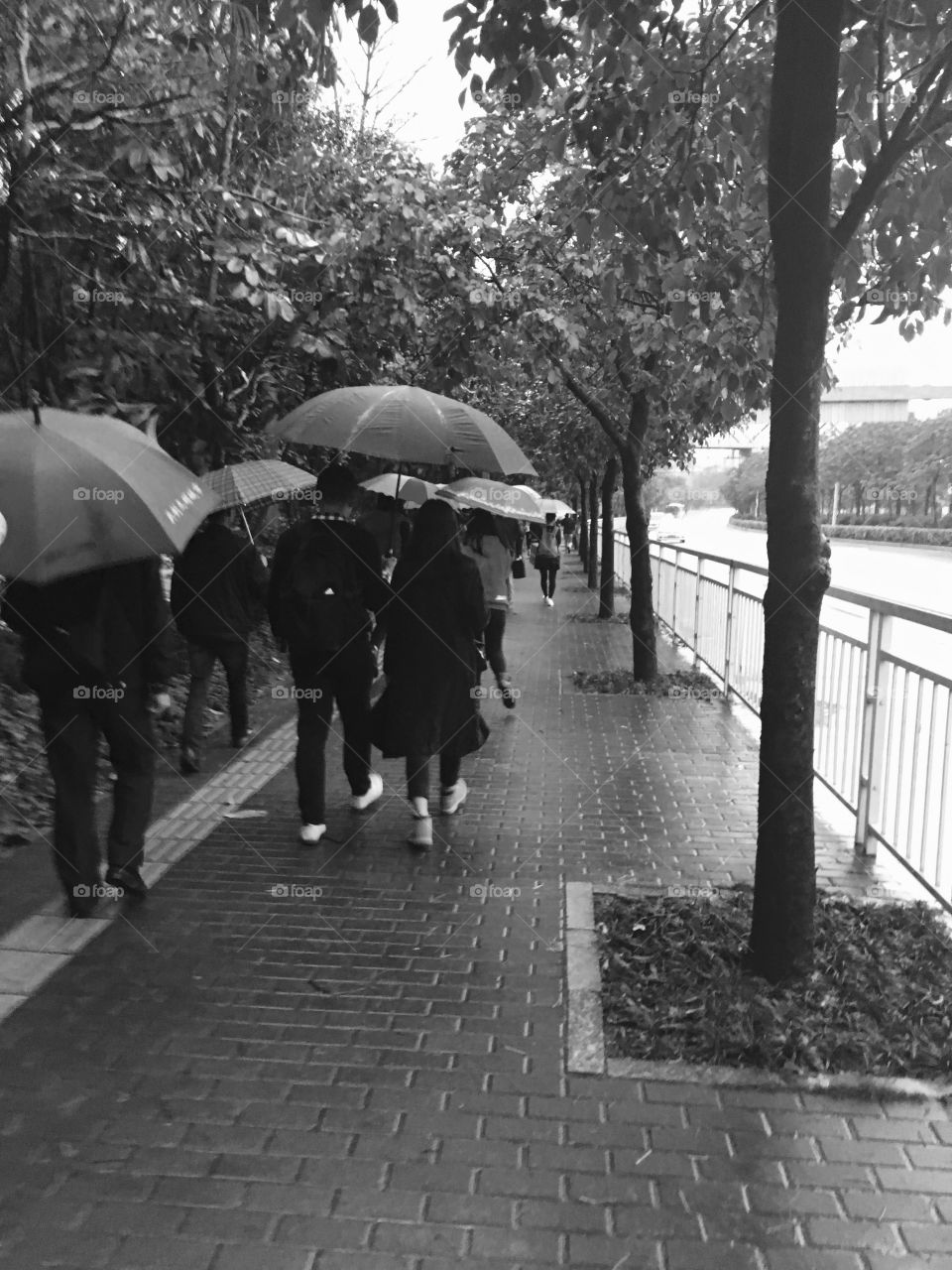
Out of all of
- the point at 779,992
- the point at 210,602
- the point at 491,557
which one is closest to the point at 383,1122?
the point at 779,992

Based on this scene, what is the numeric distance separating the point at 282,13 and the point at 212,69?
3.59m

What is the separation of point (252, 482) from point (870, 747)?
4.16 m

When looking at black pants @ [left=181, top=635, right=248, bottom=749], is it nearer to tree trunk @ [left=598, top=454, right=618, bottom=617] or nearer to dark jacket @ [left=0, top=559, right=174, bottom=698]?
dark jacket @ [left=0, top=559, right=174, bottom=698]

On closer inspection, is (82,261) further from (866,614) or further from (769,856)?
(769,856)

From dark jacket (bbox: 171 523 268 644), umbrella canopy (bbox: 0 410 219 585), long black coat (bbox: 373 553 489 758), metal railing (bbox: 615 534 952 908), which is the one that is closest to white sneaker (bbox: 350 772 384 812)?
long black coat (bbox: 373 553 489 758)

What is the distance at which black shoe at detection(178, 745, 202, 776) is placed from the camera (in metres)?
7.41

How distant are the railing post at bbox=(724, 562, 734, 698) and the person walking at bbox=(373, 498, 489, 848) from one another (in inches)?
205

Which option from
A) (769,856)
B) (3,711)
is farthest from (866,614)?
(3,711)

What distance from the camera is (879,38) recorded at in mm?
4496

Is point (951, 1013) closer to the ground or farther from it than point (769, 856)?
closer to the ground

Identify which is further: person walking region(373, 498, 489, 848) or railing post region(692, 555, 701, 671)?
railing post region(692, 555, 701, 671)

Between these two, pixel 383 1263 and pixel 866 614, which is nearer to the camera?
pixel 383 1263

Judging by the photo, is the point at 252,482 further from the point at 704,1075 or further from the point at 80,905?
the point at 704,1075

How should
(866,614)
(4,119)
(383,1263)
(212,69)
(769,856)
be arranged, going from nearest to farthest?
(383,1263), (769,856), (866,614), (4,119), (212,69)
